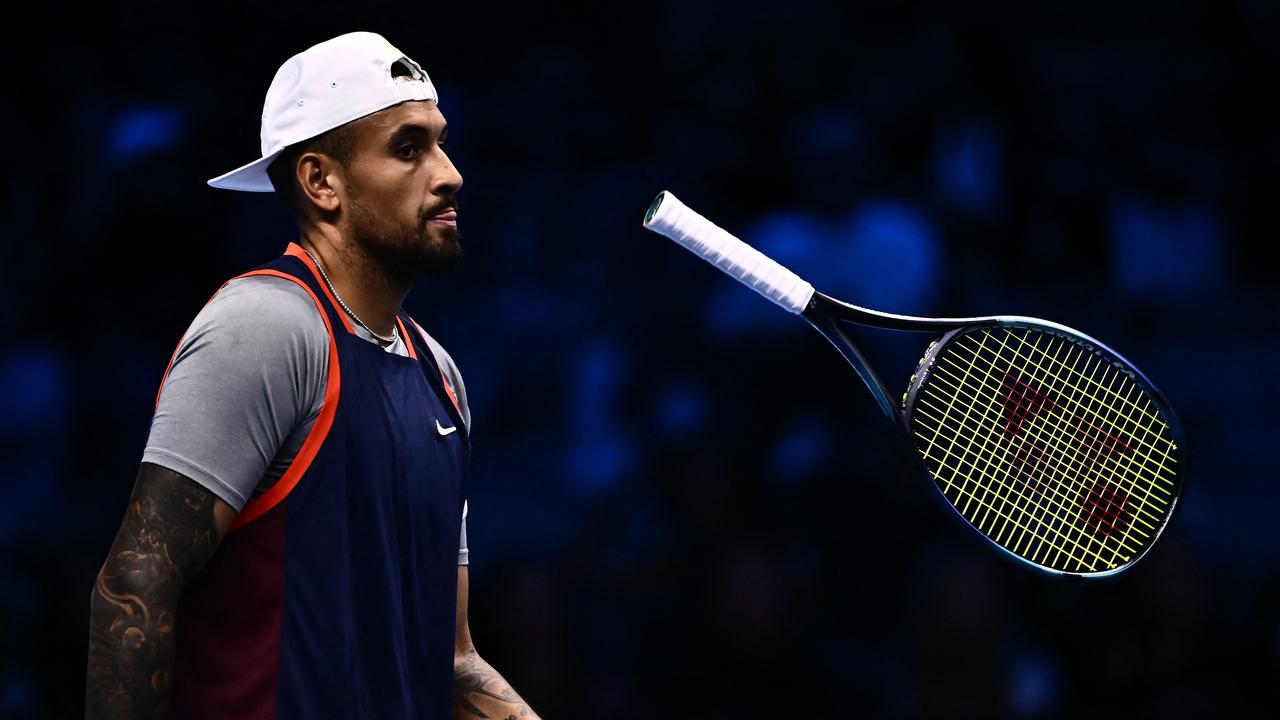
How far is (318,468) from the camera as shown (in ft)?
6.70

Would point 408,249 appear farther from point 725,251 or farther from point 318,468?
point 725,251

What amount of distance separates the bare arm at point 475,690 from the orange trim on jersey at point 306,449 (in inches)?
21.2

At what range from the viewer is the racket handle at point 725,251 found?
2.36m

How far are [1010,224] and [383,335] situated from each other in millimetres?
3617

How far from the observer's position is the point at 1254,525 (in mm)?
5148

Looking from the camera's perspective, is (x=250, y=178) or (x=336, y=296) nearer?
(x=336, y=296)

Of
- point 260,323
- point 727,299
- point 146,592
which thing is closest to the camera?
point 146,592

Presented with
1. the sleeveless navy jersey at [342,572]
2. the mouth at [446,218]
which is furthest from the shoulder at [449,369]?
the mouth at [446,218]

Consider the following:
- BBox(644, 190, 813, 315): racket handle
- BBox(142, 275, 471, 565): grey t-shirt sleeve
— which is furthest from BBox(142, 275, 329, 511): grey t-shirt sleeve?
BBox(644, 190, 813, 315): racket handle

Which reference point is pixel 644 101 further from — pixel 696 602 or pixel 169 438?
Result: pixel 169 438

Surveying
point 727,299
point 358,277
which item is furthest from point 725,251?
point 727,299

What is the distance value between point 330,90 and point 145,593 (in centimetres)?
83

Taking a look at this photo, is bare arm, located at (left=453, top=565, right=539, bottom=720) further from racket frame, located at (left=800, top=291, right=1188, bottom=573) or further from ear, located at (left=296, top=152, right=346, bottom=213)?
racket frame, located at (left=800, top=291, right=1188, bottom=573)

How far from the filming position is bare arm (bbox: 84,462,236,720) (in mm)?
1855
